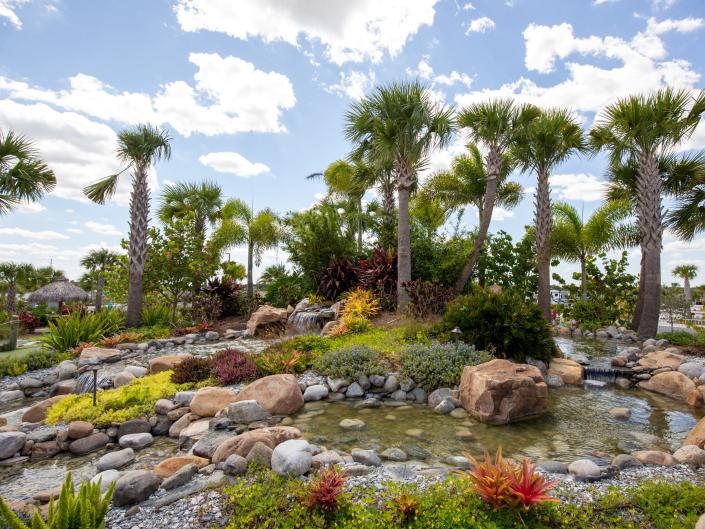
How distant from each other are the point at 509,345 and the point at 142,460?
7.16 meters

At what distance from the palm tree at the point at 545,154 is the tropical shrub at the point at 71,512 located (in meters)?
14.7

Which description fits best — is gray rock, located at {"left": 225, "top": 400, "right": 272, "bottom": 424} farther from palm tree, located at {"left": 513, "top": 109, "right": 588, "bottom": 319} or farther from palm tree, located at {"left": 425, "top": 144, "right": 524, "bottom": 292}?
palm tree, located at {"left": 425, "top": 144, "right": 524, "bottom": 292}

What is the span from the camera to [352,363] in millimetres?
7633

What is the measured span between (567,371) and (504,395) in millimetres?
3412

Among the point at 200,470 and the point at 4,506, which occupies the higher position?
the point at 4,506

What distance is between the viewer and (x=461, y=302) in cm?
917

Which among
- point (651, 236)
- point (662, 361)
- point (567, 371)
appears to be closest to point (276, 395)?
point (567, 371)

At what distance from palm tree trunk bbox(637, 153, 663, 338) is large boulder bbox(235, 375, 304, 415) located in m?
12.4

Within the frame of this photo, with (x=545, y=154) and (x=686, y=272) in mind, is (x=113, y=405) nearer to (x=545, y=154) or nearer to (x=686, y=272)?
(x=545, y=154)

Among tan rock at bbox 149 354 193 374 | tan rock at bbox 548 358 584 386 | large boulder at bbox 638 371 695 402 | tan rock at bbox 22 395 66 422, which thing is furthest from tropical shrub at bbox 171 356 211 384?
large boulder at bbox 638 371 695 402

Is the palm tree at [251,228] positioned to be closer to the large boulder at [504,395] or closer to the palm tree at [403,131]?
the palm tree at [403,131]

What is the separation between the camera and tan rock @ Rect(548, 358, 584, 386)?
823 cm

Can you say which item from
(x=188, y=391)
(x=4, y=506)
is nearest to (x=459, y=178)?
(x=188, y=391)

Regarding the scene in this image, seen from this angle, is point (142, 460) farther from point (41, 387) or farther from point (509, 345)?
point (509, 345)
